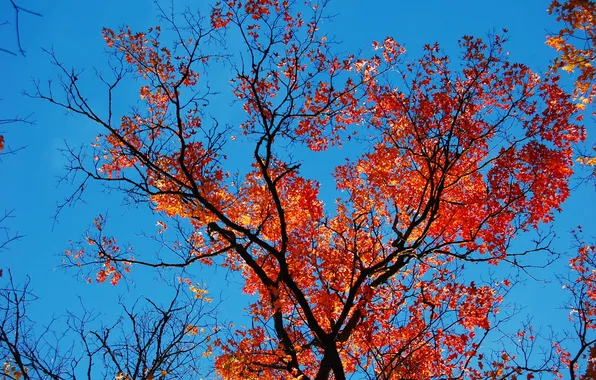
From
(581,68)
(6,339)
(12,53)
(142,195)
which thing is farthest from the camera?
(142,195)

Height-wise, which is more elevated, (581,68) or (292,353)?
(581,68)

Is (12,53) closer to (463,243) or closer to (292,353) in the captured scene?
(292,353)

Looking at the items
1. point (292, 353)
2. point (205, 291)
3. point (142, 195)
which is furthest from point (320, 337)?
point (142, 195)

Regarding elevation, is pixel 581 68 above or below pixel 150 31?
below

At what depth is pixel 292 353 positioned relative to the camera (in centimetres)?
1179

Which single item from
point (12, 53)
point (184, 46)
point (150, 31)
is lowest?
point (12, 53)

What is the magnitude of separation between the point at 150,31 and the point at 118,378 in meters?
8.29

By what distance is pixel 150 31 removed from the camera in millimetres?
11953

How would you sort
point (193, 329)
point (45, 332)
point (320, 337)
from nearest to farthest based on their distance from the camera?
point (45, 332) → point (193, 329) → point (320, 337)

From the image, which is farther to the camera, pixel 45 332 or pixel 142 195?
pixel 142 195

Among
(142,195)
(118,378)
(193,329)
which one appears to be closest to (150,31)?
(142,195)

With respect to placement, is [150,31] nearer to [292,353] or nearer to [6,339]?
[6,339]

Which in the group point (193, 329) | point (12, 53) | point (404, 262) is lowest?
point (12, 53)

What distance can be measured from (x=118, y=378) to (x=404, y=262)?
25.5 feet
